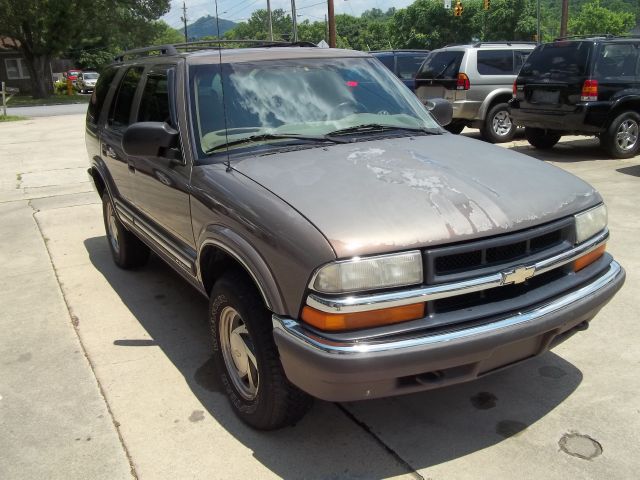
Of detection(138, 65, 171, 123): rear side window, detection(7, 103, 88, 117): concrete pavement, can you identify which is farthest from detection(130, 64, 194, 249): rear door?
detection(7, 103, 88, 117): concrete pavement

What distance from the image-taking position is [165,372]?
369cm

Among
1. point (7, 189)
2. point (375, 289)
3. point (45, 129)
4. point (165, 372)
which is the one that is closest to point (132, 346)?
point (165, 372)

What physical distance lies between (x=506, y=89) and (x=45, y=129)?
1436 cm

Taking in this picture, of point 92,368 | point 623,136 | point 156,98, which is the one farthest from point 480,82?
point 92,368

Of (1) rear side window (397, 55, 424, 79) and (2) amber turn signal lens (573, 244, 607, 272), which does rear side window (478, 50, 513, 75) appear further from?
(2) amber turn signal lens (573, 244, 607, 272)

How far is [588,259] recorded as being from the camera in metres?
3.03

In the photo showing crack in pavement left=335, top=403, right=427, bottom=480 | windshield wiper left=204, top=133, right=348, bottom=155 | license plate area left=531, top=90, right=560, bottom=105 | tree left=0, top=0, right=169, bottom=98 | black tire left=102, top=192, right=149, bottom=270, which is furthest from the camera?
tree left=0, top=0, right=169, bottom=98

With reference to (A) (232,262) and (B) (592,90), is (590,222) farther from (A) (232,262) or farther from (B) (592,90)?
(B) (592,90)

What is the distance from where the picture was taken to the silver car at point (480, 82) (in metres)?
11.8

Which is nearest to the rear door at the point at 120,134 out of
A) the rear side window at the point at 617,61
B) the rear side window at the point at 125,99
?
Result: the rear side window at the point at 125,99

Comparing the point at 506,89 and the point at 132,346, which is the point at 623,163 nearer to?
the point at 506,89

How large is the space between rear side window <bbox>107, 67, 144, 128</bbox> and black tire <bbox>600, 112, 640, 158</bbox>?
775cm

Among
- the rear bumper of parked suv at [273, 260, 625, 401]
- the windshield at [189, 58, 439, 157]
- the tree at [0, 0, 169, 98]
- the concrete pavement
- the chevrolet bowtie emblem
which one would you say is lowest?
the concrete pavement

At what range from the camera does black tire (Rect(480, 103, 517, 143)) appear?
11.9m
